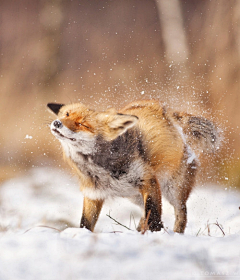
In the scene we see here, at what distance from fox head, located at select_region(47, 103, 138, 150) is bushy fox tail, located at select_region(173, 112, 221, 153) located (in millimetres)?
791

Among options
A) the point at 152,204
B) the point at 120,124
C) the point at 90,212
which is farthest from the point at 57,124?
the point at 152,204

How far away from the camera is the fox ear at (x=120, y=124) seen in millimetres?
2102

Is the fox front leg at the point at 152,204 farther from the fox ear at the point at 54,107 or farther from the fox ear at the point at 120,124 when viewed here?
the fox ear at the point at 54,107

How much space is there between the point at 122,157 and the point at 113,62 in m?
1.40

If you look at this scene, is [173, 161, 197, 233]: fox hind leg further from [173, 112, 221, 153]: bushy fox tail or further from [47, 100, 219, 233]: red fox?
[173, 112, 221, 153]: bushy fox tail

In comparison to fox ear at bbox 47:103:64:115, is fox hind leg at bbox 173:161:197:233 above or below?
below

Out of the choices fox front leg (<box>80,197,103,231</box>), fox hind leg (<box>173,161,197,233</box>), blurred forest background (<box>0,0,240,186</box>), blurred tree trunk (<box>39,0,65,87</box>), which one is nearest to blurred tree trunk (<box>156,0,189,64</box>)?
blurred forest background (<box>0,0,240,186</box>)

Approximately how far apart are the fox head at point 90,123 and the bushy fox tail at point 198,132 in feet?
2.60

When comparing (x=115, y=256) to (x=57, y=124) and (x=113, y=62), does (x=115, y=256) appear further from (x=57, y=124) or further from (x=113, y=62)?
(x=113, y=62)

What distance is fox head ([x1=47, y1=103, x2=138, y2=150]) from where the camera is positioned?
2.04 m

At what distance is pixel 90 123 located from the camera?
7.11 ft

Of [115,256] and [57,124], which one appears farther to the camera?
[57,124]

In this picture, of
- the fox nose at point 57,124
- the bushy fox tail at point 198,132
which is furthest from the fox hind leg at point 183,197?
the fox nose at point 57,124

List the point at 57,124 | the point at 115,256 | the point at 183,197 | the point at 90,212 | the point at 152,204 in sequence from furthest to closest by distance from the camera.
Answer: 1. the point at 183,197
2. the point at 90,212
3. the point at 152,204
4. the point at 57,124
5. the point at 115,256
